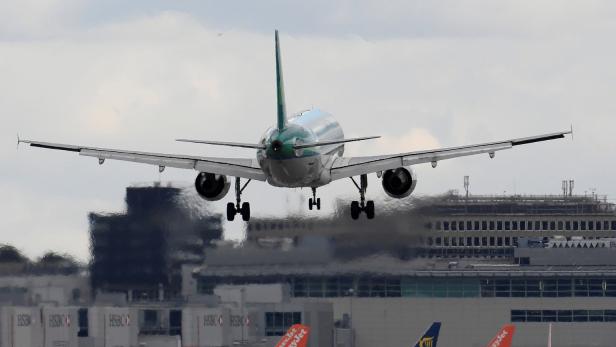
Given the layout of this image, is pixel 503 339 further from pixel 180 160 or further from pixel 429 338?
pixel 180 160

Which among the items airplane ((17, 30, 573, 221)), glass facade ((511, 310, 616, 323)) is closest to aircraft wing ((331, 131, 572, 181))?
airplane ((17, 30, 573, 221))

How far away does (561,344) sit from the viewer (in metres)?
150

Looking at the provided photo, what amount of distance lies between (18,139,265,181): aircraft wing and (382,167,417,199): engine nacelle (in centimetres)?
576

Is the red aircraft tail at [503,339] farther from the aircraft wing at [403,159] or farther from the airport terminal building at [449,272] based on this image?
the aircraft wing at [403,159]

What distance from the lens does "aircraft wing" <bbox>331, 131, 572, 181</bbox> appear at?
75.1 metres

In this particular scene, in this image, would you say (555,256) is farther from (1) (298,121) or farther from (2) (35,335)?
(1) (298,121)

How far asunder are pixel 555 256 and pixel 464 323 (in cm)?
3147

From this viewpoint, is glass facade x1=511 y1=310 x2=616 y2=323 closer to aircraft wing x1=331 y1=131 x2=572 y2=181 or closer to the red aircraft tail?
the red aircraft tail

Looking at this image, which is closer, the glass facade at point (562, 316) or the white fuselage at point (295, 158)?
the white fuselage at point (295, 158)

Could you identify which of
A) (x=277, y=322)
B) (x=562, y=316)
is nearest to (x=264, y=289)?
(x=277, y=322)

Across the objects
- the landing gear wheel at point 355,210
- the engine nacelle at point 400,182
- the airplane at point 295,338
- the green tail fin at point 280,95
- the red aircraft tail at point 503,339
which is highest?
the green tail fin at point 280,95

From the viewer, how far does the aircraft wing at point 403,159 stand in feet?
246

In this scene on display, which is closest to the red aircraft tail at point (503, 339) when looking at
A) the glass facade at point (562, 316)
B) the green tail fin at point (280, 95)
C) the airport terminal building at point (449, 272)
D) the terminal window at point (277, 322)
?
the airport terminal building at point (449, 272)

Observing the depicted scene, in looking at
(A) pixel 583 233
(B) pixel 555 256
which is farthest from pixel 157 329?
(A) pixel 583 233
